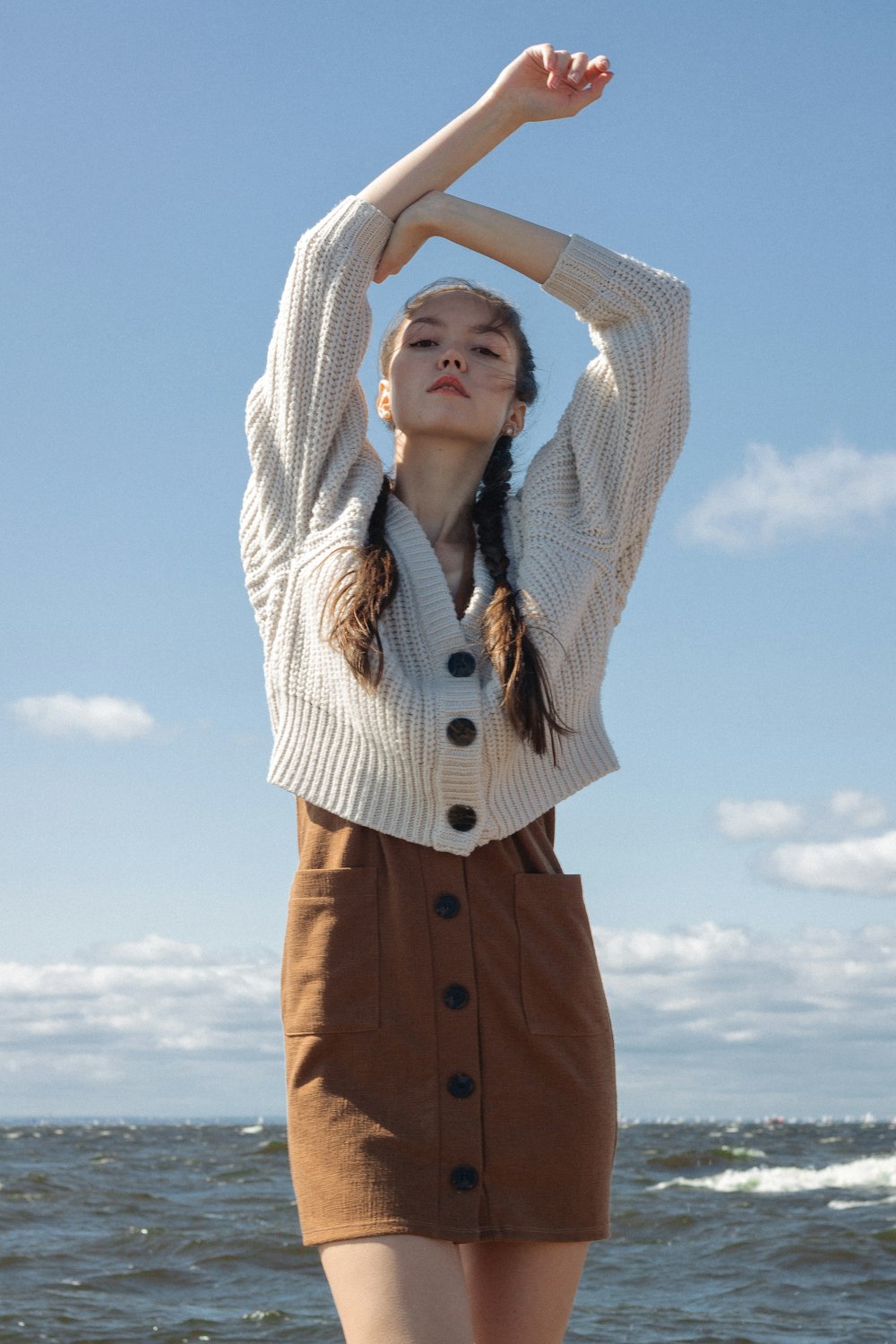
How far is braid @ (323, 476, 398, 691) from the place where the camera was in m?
2.56

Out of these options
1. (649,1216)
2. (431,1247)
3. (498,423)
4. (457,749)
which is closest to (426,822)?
(457,749)

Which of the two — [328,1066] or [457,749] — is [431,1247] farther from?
[457,749]

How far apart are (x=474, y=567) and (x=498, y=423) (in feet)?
1.14

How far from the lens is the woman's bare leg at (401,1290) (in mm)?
2195

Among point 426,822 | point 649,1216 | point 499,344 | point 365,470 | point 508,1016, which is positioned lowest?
point 649,1216

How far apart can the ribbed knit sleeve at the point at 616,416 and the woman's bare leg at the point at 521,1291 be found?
3.94 ft

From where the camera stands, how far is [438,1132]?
239 cm

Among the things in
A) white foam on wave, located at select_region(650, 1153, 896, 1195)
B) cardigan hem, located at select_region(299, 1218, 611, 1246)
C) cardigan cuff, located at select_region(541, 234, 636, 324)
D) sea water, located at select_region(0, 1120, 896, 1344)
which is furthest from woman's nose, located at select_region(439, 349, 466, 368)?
white foam on wave, located at select_region(650, 1153, 896, 1195)

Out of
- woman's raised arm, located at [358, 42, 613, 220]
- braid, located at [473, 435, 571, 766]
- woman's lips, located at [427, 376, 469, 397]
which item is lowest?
braid, located at [473, 435, 571, 766]

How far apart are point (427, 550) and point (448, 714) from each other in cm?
38

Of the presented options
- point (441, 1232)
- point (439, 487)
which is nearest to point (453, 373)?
point (439, 487)

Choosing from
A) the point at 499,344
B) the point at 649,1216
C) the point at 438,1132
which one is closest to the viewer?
the point at 438,1132

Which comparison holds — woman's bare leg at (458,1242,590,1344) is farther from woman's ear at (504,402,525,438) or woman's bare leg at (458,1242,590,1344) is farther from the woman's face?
woman's ear at (504,402,525,438)

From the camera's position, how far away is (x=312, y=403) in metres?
2.82
